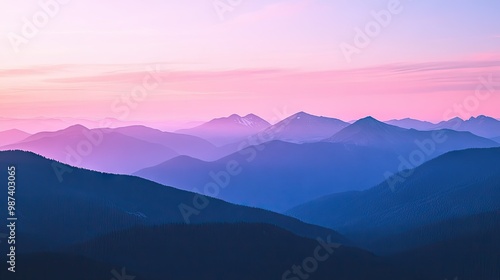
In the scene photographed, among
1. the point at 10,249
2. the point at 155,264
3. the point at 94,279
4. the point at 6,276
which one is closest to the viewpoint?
→ the point at 6,276

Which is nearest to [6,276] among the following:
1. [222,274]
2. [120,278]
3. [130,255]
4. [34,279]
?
[34,279]

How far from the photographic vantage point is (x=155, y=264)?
193 metres

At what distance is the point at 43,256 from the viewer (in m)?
158

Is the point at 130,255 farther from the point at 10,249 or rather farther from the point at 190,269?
the point at 10,249

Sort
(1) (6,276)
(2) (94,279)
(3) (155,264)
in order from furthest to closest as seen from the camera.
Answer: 1. (3) (155,264)
2. (2) (94,279)
3. (1) (6,276)

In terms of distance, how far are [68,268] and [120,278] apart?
13113 millimetres

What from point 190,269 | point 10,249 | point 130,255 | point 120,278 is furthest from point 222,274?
point 10,249

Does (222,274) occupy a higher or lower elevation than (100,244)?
lower

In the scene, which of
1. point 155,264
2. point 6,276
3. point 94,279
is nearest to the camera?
point 6,276

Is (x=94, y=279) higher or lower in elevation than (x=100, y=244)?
lower

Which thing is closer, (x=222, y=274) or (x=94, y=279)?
(x=94, y=279)

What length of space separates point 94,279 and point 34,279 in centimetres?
1392

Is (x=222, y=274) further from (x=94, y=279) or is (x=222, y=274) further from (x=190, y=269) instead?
(x=94, y=279)

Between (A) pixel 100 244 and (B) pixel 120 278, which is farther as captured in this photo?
(A) pixel 100 244
